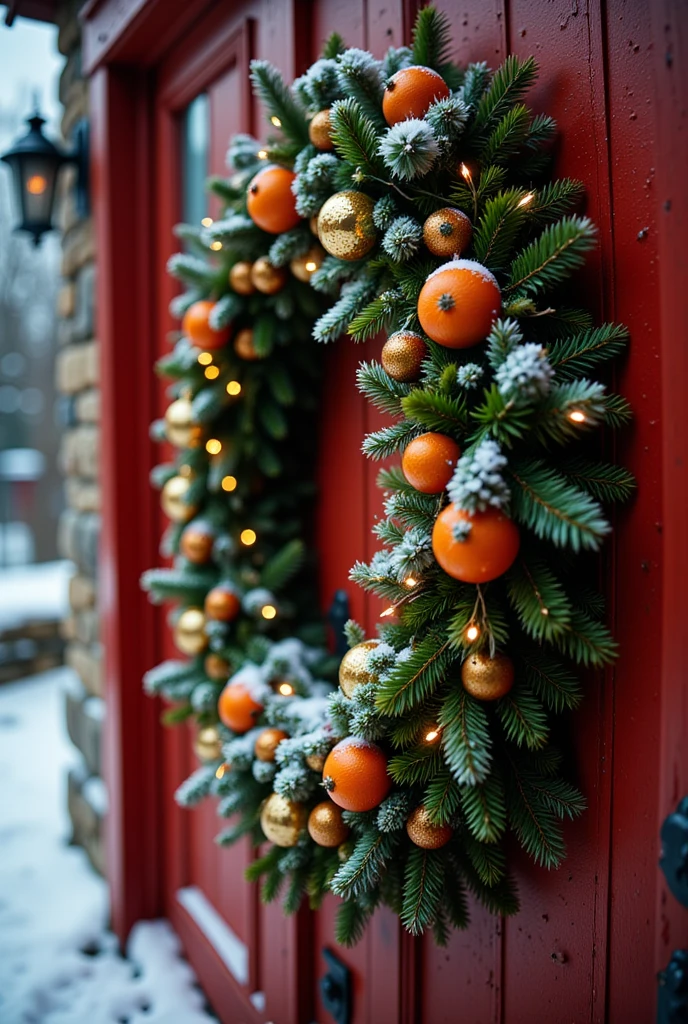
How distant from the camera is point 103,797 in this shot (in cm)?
222

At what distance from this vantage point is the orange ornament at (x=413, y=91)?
0.93 m

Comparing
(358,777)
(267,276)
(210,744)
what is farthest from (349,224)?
(210,744)

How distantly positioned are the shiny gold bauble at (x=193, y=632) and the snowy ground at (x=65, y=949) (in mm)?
965

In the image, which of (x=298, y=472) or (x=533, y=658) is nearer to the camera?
(x=533, y=658)

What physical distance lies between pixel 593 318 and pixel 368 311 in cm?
30

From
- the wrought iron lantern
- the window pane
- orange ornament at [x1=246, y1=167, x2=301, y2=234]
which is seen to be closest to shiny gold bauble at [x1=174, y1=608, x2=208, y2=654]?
orange ornament at [x1=246, y1=167, x2=301, y2=234]

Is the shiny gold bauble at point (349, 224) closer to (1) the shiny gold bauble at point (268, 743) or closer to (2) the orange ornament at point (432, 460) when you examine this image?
(2) the orange ornament at point (432, 460)

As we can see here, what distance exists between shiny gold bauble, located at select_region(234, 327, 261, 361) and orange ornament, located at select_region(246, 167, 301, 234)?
0.80ft

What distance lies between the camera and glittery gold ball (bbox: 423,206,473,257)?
905 mm

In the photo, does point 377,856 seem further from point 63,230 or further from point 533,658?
point 63,230

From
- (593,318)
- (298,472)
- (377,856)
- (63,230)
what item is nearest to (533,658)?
(377,856)

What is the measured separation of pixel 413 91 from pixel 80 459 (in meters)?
1.75

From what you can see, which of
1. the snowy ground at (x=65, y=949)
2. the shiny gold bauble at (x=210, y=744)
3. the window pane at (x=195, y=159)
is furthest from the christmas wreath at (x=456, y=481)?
the snowy ground at (x=65, y=949)

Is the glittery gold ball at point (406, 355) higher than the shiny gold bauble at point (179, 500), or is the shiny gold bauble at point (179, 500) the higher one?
the glittery gold ball at point (406, 355)
